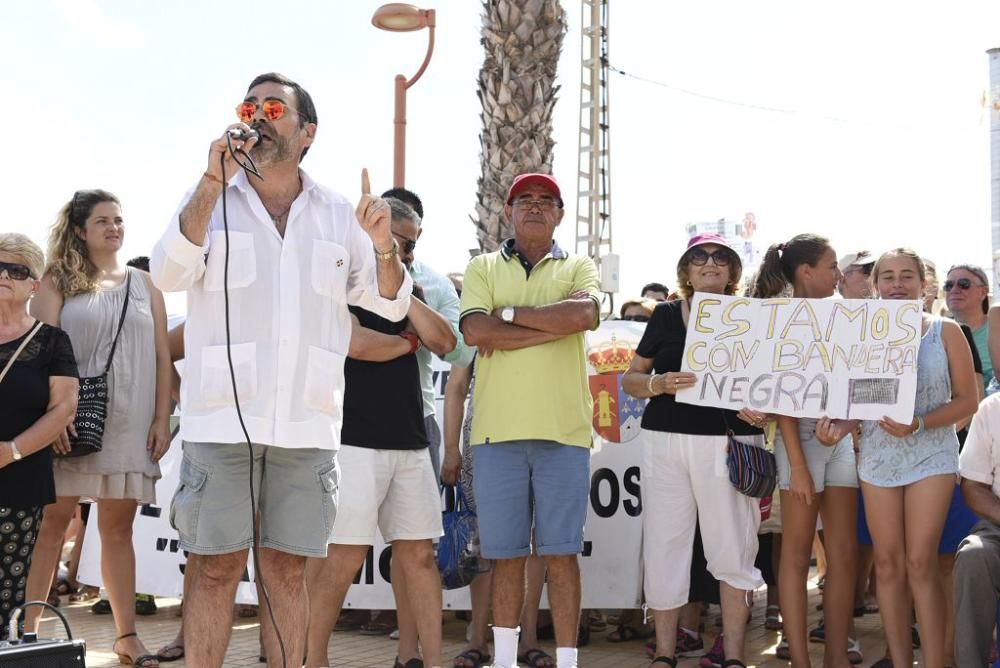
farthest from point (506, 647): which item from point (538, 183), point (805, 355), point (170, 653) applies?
point (538, 183)

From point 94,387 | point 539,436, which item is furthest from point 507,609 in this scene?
point 94,387

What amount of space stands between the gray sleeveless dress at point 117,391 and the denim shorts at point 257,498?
1.95m

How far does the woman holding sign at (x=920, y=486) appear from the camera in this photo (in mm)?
5188

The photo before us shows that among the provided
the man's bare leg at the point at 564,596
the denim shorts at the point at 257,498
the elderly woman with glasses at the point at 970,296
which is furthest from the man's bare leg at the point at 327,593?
the elderly woman with glasses at the point at 970,296

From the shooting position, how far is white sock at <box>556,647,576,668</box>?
534cm

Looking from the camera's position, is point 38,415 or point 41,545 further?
point 41,545

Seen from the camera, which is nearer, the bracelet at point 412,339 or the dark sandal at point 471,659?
the bracelet at point 412,339

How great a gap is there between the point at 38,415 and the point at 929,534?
4.20 meters

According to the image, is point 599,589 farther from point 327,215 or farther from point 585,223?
point 585,223

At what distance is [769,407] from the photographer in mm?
5578

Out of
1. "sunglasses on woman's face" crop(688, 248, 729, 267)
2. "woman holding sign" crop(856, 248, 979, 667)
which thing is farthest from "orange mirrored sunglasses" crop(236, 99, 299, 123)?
"woman holding sign" crop(856, 248, 979, 667)

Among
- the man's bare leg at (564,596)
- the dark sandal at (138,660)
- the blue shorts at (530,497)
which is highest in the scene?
the blue shorts at (530,497)

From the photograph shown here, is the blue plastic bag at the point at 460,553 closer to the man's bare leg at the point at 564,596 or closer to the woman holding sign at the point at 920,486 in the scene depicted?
the man's bare leg at the point at 564,596

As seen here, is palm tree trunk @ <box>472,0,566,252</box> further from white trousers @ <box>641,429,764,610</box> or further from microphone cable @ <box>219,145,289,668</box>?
microphone cable @ <box>219,145,289,668</box>
